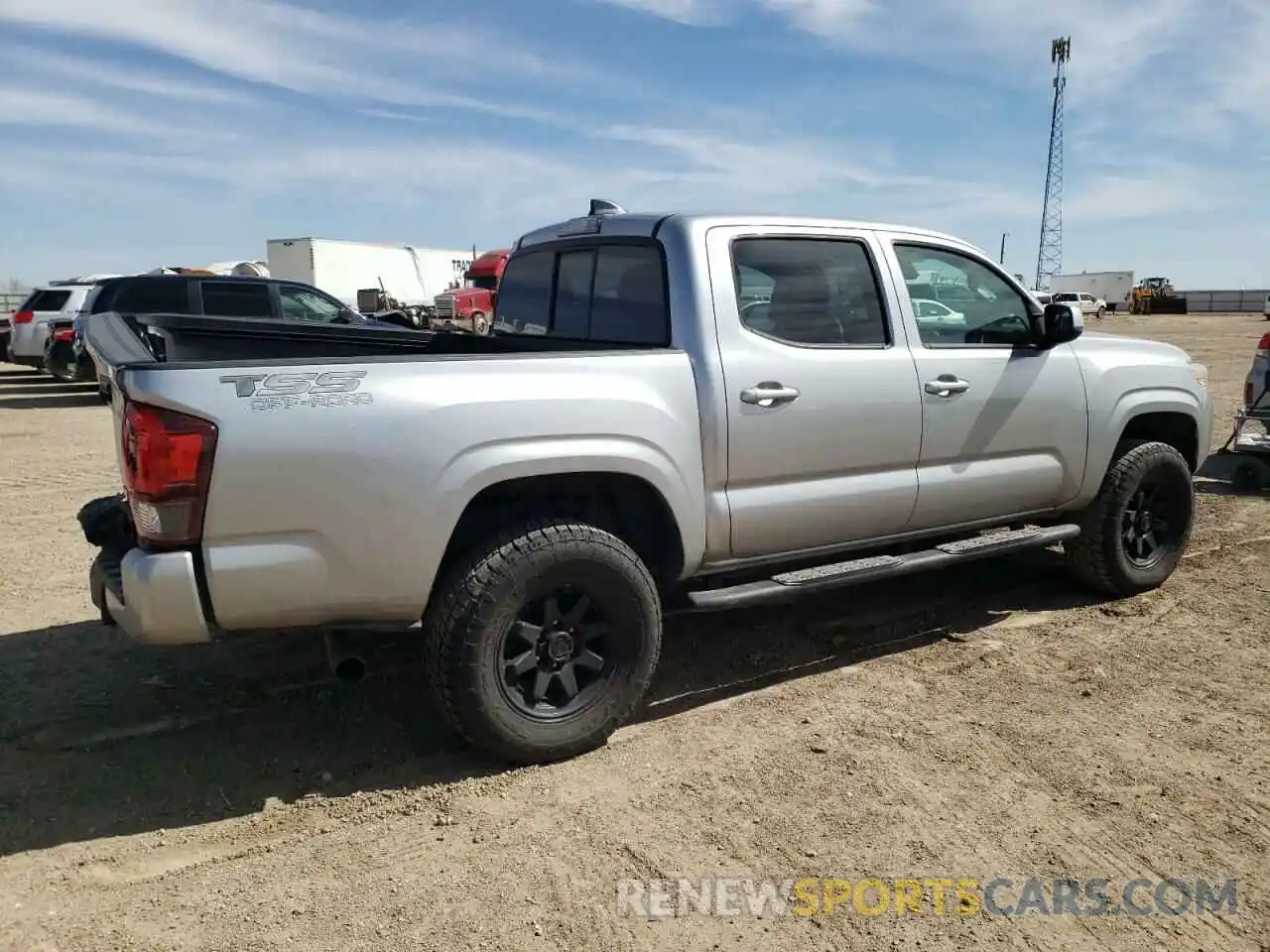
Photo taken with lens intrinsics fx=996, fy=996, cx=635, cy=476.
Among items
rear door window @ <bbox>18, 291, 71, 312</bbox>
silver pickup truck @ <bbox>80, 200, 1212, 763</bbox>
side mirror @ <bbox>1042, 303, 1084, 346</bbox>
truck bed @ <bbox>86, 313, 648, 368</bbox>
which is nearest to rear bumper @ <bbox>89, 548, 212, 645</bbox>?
silver pickup truck @ <bbox>80, 200, 1212, 763</bbox>

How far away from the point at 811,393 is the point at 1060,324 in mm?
1570

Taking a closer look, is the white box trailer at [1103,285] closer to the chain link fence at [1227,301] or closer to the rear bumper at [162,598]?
the chain link fence at [1227,301]

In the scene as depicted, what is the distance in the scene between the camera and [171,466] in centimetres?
290

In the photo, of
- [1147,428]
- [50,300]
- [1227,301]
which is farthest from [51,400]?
[1227,301]

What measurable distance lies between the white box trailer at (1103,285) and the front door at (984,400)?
2425 inches

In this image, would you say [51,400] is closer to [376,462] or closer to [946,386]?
[376,462]

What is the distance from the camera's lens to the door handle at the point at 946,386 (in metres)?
4.40

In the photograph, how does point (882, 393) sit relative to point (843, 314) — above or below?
below

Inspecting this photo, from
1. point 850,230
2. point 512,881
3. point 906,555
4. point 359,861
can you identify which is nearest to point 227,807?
point 359,861

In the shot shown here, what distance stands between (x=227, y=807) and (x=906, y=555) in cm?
292

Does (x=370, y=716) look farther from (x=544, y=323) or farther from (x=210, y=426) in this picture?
(x=544, y=323)

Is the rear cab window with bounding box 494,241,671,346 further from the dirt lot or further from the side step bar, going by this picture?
the dirt lot

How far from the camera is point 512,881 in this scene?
289 cm

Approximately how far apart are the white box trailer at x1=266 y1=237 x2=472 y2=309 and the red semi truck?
3.71 meters
